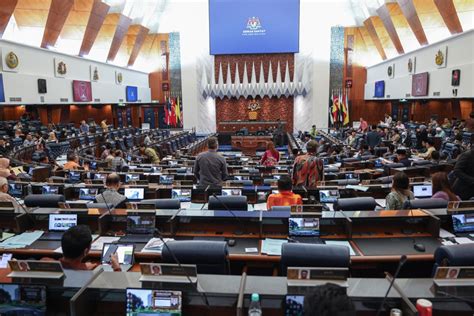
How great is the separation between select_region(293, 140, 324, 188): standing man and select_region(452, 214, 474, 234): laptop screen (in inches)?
74.5

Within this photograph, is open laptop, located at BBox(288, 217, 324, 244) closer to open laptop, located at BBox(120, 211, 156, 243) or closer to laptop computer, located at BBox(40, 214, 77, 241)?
open laptop, located at BBox(120, 211, 156, 243)

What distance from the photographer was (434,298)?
1.88 m

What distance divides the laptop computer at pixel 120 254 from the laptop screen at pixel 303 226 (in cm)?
143

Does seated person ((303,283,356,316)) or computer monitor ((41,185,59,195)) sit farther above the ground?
seated person ((303,283,356,316))

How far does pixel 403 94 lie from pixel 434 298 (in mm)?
17788

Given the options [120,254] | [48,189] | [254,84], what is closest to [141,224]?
[120,254]

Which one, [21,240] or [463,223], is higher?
[463,223]

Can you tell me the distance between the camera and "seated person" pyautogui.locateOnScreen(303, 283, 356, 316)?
137cm

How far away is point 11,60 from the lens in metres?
13.3

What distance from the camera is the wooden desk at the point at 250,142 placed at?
18.3m

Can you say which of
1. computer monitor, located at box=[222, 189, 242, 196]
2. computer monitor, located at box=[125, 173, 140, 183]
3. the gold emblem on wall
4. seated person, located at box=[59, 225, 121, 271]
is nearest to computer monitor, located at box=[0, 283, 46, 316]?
seated person, located at box=[59, 225, 121, 271]

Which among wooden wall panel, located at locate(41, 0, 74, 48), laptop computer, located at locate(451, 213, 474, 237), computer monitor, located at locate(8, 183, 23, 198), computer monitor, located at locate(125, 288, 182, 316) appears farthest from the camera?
wooden wall panel, located at locate(41, 0, 74, 48)

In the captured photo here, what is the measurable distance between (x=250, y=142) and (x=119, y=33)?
31.3 feet

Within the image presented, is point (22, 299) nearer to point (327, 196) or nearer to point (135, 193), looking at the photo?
point (135, 193)
